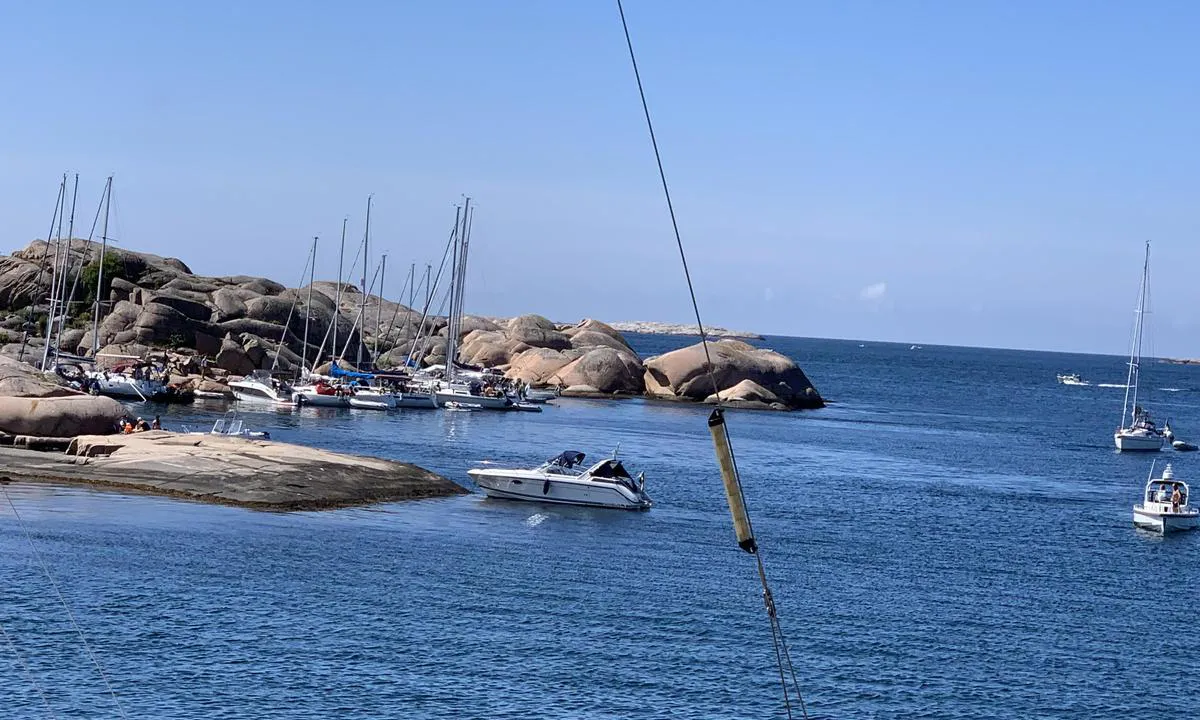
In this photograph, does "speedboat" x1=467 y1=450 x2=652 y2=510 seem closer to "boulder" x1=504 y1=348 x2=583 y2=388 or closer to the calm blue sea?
the calm blue sea

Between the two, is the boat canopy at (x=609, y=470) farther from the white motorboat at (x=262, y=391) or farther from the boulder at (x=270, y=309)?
the boulder at (x=270, y=309)

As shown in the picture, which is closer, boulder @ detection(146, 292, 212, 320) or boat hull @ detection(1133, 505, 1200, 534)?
boat hull @ detection(1133, 505, 1200, 534)

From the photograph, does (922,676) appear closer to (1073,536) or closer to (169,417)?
(1073,536)

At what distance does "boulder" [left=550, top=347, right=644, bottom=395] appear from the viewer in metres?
119

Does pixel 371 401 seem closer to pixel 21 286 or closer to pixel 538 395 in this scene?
pixel 538 395

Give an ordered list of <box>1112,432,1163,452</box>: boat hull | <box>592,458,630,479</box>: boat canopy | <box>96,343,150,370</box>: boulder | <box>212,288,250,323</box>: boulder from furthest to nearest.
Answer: <box>212,288,250,323</box>: boulder < <box>1112,432,1163,452</box>: boat hull < <box>96,343,150,370</box>: boulder < <box>592,458,630,479</box>: boat canopy

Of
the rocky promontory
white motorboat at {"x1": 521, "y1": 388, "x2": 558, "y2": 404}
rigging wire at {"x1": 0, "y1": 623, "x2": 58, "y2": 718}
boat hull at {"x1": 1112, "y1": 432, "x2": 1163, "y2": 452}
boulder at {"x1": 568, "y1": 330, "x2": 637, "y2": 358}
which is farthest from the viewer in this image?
boulder at {"x1": 568, "y1": 330, "x2": 637, "y2": 358}

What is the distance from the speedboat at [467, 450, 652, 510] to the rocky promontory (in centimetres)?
4015

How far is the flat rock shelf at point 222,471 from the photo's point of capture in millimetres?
47594

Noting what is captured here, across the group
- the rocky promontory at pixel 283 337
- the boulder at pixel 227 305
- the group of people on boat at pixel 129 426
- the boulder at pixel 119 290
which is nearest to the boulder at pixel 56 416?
the group of people on boat at pixel 129 426

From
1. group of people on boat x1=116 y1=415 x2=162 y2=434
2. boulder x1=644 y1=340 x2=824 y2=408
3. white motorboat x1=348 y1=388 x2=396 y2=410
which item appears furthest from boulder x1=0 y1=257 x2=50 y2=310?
boulder x1=644 y1=340 x2=824 y2=408

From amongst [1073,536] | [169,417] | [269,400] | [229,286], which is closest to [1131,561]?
[1073,536]

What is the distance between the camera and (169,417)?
74062 millimetres

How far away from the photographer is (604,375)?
11875 cm
